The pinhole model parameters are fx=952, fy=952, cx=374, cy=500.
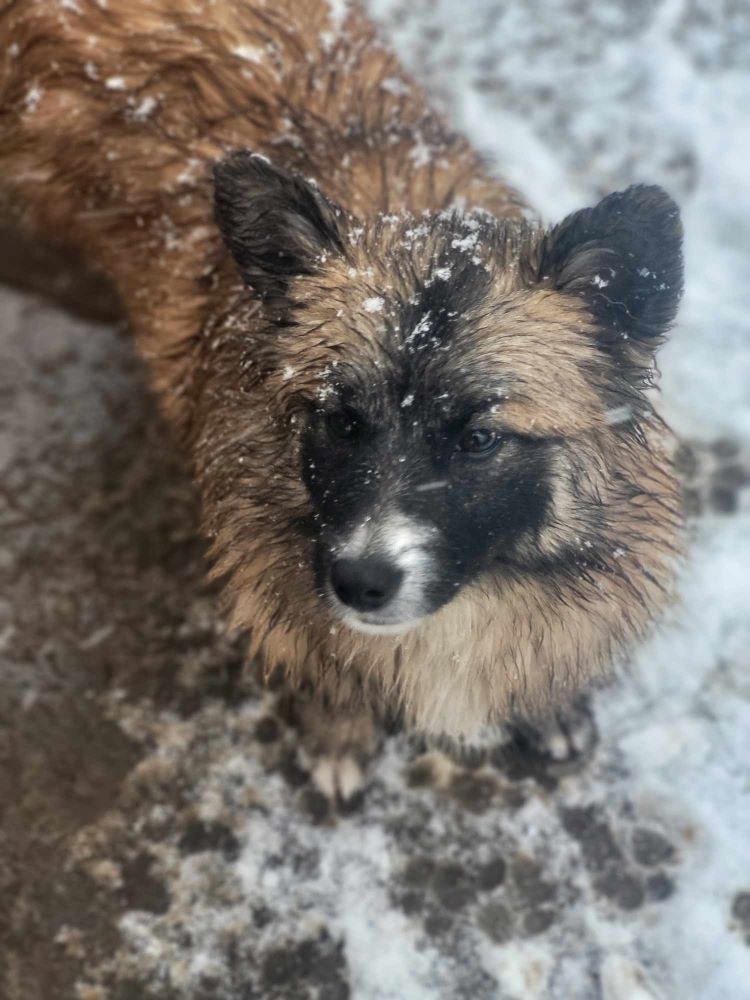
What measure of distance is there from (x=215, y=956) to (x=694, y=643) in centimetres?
185

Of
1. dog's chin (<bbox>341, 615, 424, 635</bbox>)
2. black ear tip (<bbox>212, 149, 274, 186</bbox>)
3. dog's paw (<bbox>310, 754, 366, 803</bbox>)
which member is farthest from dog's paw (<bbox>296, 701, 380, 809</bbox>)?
black ear tip (<bbox>212, 149, 274, 186</bbox>)

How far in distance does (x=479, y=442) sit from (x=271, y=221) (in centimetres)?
72

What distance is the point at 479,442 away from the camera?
2.07 m

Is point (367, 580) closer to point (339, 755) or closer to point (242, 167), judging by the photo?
point (242, 167)

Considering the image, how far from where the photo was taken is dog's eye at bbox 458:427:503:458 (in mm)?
2062

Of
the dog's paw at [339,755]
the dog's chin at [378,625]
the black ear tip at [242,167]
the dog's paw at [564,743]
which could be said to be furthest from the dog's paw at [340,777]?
the black ear tip at [242,167]

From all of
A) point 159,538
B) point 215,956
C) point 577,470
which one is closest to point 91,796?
point 215,956

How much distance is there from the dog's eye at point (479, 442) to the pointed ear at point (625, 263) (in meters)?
0.35

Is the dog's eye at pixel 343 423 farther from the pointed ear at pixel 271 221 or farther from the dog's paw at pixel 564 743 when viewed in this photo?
the dog's paw at pixel 564 743

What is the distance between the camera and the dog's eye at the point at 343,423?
210cm

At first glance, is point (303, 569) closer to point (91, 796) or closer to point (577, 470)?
point (577, 470)

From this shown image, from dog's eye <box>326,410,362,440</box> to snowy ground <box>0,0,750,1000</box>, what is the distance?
4.74 feet

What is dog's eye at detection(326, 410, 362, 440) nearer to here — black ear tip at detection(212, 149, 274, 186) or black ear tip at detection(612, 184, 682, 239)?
black ear tip at detection(212, 149, 274, 186)

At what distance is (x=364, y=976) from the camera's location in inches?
112
